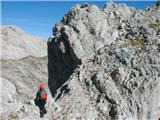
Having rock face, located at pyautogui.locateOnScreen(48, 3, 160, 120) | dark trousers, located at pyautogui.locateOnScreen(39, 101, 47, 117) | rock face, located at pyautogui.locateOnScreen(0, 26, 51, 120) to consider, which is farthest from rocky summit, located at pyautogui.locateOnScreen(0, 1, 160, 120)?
rock face, located at pyautogui.locateOnScreen(0, 26, 51, 120)

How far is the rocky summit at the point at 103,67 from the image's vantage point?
3950 cm

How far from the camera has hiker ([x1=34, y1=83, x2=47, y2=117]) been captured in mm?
33125

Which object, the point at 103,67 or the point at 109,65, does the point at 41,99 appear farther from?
the point at 109,65

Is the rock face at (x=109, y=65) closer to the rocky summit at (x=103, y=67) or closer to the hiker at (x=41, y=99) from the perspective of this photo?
the rocky summit at (x=103, y=67)

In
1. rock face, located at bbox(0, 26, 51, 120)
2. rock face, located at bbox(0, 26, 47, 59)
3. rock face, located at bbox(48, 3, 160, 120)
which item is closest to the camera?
rock face, located at bbox(48, 3, 160, 120)

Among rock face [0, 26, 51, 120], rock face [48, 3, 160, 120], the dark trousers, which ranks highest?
→ rock face [0, 26, 51, 120]

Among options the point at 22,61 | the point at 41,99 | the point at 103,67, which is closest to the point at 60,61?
the point at 103,67

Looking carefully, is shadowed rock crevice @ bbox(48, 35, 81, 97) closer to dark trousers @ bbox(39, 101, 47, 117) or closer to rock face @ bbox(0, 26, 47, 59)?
dark trousers @ bbox(39, 101, 47, 117)

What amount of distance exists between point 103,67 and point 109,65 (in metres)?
0.85

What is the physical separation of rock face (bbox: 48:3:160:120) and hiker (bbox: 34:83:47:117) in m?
2.24

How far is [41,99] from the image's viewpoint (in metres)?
33.7

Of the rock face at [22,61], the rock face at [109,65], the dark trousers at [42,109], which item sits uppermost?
the rock face at [22,61]

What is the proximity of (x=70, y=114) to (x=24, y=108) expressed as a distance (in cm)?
555

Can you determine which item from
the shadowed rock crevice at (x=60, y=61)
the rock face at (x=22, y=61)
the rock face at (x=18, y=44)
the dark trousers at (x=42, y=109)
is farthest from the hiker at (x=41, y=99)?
the rock face at (x=18, y=44)
